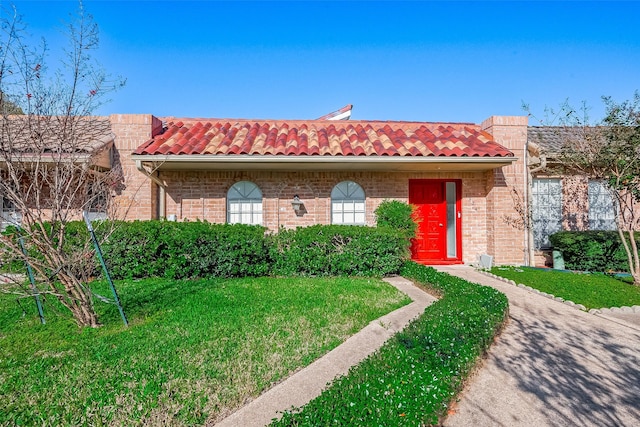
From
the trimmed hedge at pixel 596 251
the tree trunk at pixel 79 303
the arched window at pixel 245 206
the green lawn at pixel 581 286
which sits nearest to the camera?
the tree trunk at pixel 79 303

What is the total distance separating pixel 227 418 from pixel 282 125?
31.1 feet

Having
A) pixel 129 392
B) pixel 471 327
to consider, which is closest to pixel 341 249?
pixel 471 327

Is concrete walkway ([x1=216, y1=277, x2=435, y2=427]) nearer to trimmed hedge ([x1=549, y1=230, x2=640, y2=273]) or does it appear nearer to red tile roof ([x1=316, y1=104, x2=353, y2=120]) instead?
trimmed hedge ([x1=549, y1=230, x2=640, y2=273])

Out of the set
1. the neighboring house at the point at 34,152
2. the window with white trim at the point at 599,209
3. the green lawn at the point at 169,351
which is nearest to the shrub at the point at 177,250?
the green lawn at the point at 169,351

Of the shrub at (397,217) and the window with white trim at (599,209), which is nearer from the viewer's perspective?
the shrub at (397,217)

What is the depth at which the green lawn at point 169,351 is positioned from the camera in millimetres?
2725

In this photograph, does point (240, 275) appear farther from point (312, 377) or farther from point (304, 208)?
point (312, 377)

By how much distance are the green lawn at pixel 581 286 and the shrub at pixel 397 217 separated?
7.24ft

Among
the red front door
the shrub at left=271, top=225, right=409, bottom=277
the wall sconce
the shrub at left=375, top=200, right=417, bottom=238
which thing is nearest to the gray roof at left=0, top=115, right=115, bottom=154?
the shrub at left=271, top=225, right=409, bottom=277

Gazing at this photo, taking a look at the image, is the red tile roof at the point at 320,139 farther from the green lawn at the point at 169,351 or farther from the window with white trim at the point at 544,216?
the green lawn at the point at 169,351

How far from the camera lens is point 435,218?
1019cm

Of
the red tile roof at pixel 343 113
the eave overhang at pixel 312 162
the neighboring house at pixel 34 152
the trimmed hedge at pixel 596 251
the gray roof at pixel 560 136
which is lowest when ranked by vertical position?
the trimmed hedge at pixel 596 251

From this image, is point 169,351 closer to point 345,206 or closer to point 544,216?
point 345,206

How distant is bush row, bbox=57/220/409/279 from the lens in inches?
295
